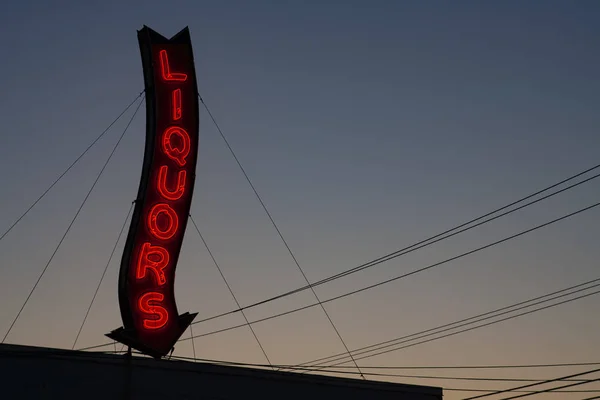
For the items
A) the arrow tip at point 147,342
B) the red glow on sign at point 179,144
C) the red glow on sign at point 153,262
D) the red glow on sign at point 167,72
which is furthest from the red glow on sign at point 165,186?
the arrow tip at point 147,342

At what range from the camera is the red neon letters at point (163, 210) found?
24.9m

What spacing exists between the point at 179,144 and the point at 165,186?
166 cm

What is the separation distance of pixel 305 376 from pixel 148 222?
6.88 meters

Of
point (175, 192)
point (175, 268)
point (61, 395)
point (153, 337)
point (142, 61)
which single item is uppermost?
point (142, 61)

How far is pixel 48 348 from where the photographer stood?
2395 centimetres

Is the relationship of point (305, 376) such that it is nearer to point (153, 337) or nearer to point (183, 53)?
point (153, 337)

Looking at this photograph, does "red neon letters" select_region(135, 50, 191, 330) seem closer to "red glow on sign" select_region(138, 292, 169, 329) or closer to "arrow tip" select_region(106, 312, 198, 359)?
"red glow on sign" select_region(138, 292, 169, 329)

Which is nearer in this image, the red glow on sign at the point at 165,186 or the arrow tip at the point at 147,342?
the arrow tip at the point at 147,342

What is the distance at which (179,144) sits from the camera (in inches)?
1072

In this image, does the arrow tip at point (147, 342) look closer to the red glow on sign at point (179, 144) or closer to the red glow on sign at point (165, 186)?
the red glow on sign at point (165, 186)

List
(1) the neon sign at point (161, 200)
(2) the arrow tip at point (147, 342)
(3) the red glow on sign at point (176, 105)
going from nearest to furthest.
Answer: (2) the arrow tip at point (147, 342), (1) the neon sign at point (161, 200), (3) the red glow on sign at point (176, 105)

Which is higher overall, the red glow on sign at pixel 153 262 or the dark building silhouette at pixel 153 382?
the red glow on sign at pixel 153 262

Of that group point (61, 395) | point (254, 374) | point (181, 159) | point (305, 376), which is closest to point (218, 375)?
point (254, 374)

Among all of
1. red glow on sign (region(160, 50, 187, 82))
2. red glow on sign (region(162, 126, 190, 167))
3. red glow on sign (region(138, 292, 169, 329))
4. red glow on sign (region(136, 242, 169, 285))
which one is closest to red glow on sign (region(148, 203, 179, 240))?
red glow on sign (region(136, 242, 169, 285))
